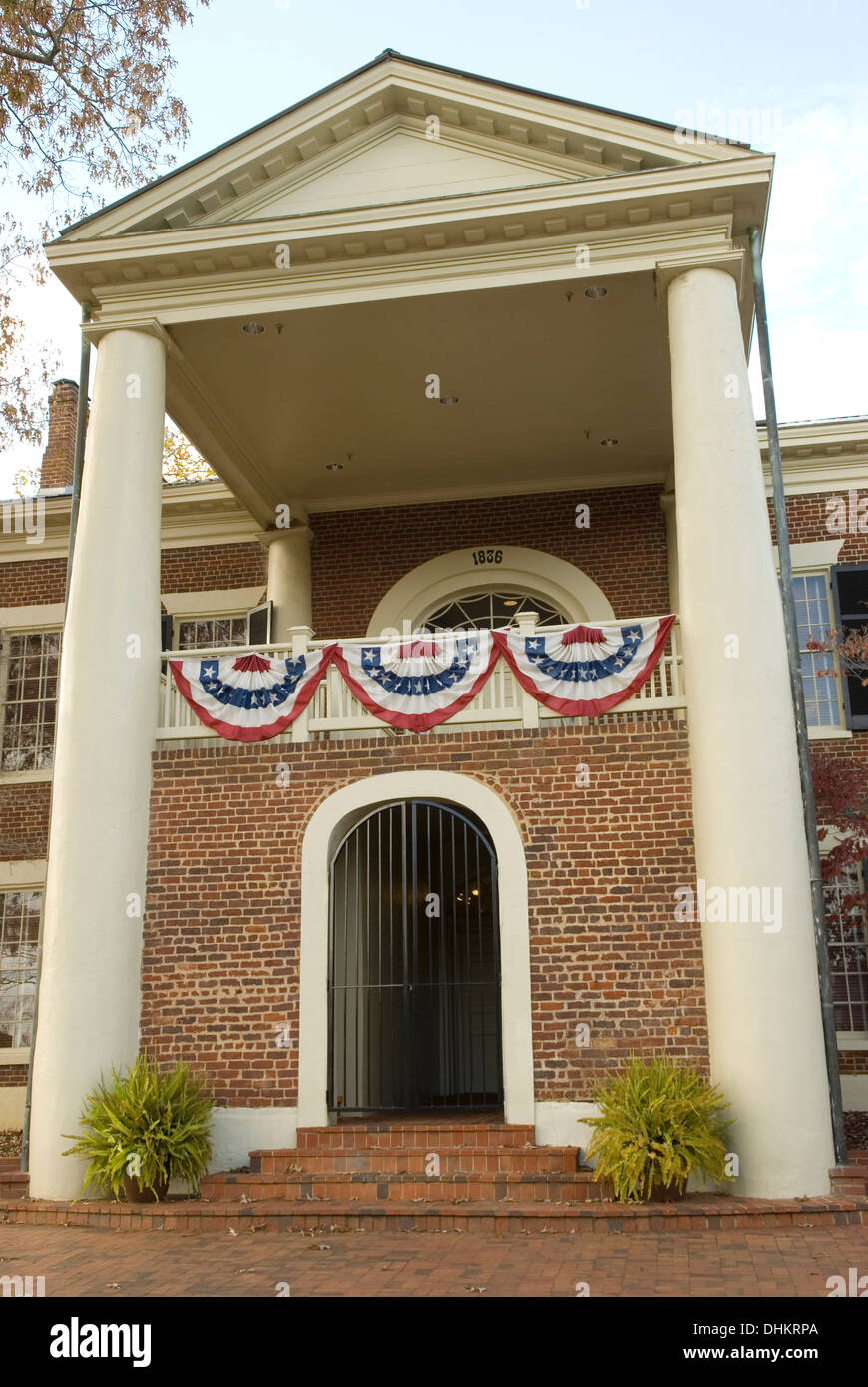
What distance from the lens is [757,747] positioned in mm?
11086

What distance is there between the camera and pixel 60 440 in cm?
1989

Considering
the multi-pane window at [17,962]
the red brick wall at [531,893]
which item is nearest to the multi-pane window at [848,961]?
the red brick wall at [531,893]

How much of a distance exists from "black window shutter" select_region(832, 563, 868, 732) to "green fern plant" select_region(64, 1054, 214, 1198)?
913 cm

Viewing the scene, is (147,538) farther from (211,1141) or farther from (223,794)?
(211,1141)

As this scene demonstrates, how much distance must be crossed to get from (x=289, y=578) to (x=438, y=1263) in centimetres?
1017

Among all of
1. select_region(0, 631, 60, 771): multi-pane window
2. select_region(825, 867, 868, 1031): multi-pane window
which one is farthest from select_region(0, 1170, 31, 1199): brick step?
select_region(825, 867, 868, 1031): multi-pane window

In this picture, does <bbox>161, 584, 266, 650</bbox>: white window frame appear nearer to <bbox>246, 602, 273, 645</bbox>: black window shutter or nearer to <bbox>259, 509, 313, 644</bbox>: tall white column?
<bbox>259, 509, 313, 644</bbox>: tall white column

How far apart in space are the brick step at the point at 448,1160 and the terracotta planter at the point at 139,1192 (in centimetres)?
98

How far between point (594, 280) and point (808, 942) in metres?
6.88

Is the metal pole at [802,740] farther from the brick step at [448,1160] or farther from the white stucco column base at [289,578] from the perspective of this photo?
the white stucco column base at [289,578]

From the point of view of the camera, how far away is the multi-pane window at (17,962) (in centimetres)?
1661

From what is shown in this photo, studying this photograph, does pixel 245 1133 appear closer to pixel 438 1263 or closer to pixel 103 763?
pixel 438 1263

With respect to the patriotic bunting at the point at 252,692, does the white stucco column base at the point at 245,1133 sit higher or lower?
lower

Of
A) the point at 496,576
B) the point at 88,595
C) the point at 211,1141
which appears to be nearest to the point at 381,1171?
the point at 211,1141
